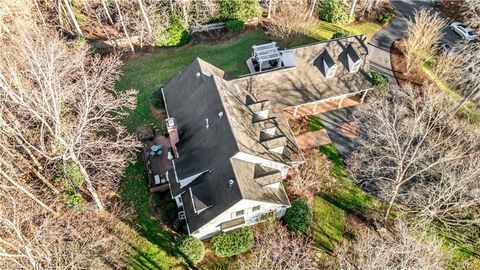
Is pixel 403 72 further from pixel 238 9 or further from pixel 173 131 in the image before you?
pixel 173 131

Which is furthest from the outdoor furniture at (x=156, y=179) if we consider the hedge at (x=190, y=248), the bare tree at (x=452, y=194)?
the bare tree at (x=452, y=194)

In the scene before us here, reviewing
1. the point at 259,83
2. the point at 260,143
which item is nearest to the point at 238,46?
the point at 259,83

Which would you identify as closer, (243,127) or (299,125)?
(243,127)

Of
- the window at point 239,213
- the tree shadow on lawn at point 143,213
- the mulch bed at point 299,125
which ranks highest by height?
the mulch bed at point 299,125

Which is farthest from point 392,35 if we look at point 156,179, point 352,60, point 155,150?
point 156,179

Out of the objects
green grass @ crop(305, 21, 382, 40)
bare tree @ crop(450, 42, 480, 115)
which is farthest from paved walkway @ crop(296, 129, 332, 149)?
green grass @ crop(305, 21, 382, 40)

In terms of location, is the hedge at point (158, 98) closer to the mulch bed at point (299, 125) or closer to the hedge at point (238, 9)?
the mulch bed at point (299, 125)

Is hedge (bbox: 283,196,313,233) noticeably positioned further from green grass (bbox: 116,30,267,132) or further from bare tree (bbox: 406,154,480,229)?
green grass (bbox: 116,30,267,132)

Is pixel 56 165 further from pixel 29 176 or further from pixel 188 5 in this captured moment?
pixel 188 5
